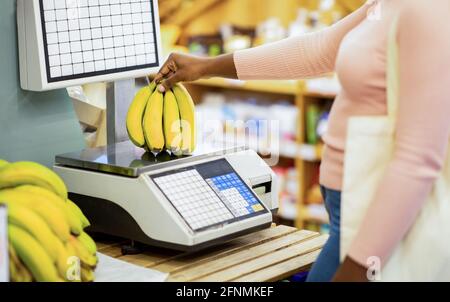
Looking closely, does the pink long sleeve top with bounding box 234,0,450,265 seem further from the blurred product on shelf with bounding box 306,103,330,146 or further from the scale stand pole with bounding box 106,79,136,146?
the blurred product on shelf with bounding box 306,103,330,146

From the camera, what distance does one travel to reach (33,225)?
4.70 feet

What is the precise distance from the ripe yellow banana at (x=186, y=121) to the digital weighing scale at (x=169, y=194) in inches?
1.2

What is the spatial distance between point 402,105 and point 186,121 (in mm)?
657

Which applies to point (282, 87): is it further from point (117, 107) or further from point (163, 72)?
point (163, 72)

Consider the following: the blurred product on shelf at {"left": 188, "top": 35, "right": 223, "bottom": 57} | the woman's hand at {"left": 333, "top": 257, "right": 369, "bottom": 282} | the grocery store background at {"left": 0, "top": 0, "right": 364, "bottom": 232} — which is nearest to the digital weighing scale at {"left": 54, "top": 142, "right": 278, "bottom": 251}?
the woman's hand at {"left": 333, "top": 257, "right": 369, "bottom": 282}

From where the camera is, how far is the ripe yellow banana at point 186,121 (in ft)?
5.99

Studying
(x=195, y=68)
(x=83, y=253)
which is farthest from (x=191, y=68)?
(x=83, y=253)

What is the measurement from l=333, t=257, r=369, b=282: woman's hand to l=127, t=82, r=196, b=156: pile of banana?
0.57 metres

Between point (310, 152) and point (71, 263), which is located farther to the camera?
point (310, 152)

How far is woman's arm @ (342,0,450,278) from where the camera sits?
1275mm

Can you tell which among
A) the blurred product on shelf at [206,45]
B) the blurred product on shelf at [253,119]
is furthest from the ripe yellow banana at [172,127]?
the blurred product on shelf at [206,45]

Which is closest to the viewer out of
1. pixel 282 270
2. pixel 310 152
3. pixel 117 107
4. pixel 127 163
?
pixel 282 270

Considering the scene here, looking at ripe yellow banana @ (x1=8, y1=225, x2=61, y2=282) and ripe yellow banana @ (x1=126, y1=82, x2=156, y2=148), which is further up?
ripe yellow banana @ (x1=126, y1=82, x2=156, y2=148)
